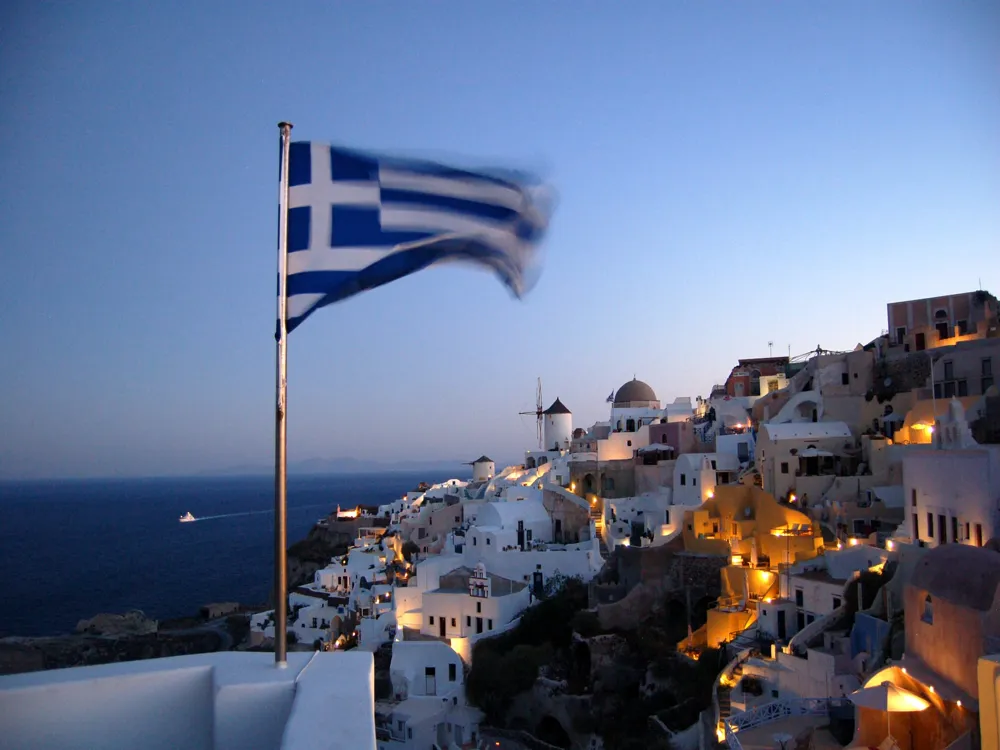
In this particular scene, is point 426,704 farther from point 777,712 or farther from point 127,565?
point 127,565

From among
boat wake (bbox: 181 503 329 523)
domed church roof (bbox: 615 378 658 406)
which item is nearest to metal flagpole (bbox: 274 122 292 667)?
domed church roof (bbox: 615 378 658 406)

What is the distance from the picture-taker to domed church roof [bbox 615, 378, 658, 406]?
171 ft

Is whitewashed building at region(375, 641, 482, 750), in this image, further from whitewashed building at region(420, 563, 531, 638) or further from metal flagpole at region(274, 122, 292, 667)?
metal flagpole at region(274, 122, 292, 667)

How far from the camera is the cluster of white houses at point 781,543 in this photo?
1319 cm

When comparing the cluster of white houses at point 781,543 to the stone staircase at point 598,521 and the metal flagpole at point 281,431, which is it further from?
the metal flagpole at point 281,431

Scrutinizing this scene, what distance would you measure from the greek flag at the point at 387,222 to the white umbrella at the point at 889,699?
9349mm

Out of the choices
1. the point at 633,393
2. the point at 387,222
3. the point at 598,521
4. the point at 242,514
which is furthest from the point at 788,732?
the point at 242,514

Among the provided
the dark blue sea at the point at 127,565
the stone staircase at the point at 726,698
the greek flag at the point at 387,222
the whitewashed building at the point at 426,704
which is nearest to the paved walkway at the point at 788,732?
the stone staircase at the point at 726,698

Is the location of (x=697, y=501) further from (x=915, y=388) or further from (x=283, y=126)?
(x=283, y=126)

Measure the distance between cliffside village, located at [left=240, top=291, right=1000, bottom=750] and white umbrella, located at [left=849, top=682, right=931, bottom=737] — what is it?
0.58 ft

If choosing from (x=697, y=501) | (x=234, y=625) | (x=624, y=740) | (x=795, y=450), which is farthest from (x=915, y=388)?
(x=234, y=625)

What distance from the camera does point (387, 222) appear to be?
607 centimetres

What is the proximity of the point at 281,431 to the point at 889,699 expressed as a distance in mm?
10926

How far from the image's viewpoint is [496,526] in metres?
33.8
